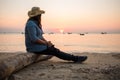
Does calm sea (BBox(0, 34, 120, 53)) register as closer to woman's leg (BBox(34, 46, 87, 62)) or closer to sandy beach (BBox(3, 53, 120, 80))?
woman's leg (BBox(34, 46, 87, 62))

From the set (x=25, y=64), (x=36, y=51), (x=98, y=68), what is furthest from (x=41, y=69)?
(x=98, y=68)

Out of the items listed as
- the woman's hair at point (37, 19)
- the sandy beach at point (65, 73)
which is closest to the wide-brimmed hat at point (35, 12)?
the woman's hair at point (37, 19)

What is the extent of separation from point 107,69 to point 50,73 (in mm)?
1687

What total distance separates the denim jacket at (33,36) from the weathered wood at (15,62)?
27 cm

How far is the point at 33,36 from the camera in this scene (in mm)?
8195

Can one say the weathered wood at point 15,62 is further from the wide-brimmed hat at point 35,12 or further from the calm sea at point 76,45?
the calm sea at point 76,45

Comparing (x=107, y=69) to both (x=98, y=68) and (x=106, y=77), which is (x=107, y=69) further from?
(x=106, y=77)

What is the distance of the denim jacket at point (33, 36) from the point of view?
8219 millimetres

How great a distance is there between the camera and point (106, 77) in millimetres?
6590

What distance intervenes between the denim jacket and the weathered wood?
271mm

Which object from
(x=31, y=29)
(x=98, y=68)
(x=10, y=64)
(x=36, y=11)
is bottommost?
(x=98, y=68)

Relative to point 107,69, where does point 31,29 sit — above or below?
above

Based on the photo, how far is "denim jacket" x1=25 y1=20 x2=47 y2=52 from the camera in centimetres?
822

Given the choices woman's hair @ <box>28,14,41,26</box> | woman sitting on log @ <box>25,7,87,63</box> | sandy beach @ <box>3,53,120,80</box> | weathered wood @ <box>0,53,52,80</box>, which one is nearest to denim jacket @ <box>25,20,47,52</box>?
woman sitting on log @ <box>25,7,87,63</box>
